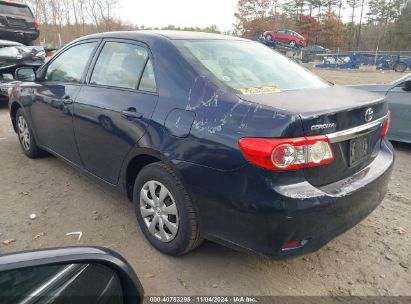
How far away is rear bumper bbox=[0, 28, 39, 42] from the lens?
11.6 metres

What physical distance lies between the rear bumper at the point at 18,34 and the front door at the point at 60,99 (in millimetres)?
8876

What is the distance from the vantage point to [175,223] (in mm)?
2672

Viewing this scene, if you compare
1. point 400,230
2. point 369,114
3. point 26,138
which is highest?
point 369,114

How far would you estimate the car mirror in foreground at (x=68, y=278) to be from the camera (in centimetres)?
107

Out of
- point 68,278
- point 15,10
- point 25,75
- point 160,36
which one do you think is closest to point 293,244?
point 68,278

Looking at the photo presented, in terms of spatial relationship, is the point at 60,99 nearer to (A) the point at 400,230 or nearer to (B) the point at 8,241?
(B) the point at 8,241

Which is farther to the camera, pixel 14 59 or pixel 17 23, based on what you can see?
pixel 17 23

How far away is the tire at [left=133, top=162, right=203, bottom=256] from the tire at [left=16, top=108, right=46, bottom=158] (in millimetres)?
→ 2601

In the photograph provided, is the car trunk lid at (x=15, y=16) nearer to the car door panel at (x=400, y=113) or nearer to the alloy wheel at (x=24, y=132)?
the alloy wheel at (x=24, y=132)

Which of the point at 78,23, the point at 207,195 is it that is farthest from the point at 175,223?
the point at 78,23

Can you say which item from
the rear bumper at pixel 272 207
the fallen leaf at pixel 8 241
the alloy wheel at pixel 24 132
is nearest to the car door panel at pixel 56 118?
the alloy wheel at pixel 24 132

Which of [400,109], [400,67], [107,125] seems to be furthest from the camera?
[400,67]

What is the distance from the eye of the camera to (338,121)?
2242mm

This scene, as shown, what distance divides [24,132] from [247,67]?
361 cm
